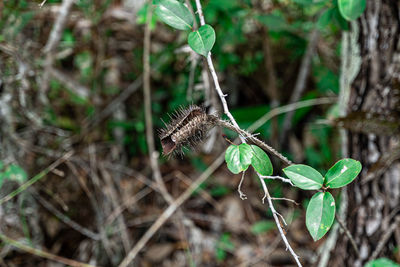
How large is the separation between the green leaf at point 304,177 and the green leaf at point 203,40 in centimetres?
27

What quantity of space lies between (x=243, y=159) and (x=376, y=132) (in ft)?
2.10

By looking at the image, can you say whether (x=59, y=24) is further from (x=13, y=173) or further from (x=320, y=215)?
(x=320, y=215)

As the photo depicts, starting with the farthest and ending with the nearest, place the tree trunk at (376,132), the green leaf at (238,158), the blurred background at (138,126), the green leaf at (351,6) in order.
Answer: the blurred background at (138,126) → the tree trunk at (376,132) → the green leaf at (351,6) → the green leaf at (238,158)

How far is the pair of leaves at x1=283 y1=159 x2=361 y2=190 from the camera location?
0.63 m

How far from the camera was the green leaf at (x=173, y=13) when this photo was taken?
687 mm

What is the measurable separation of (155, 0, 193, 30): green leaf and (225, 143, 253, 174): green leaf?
268 millimetres

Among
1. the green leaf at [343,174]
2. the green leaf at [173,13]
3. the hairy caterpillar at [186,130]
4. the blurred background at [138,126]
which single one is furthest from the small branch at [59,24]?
the green leaf at [343,174]

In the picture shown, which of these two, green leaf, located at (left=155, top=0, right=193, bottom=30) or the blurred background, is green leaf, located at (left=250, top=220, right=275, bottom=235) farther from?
green leaf, located at (left=155, top=0, right=193, bottom=30)

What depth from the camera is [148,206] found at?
1930mm

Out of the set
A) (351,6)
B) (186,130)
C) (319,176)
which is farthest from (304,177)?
(351,6)

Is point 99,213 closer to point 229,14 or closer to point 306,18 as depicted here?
point 229,14

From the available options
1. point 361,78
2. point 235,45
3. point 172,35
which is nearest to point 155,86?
point 172,35

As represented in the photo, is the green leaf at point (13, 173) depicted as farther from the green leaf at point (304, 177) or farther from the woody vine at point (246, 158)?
the green leaf at point (304, 177)

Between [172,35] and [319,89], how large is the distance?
0.99m
